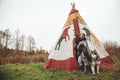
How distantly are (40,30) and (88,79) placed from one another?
188cm

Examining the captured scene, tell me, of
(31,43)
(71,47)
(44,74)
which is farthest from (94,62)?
(31,43)

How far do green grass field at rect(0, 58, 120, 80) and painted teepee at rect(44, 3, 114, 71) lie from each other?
5.9 inches

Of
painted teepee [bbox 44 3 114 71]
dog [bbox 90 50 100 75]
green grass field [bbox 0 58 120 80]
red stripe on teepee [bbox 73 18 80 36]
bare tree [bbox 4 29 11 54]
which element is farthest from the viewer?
bare tree [bbox 4 29 11 54]

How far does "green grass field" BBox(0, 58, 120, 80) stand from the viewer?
4238mm

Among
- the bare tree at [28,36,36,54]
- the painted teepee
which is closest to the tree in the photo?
the bare tree at [28,36,36,54]

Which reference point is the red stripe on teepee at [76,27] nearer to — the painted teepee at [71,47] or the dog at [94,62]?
the painted teepee at [71,47]

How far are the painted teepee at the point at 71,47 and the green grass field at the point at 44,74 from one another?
5.9 inches

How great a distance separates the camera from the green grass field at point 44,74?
4.24 meters

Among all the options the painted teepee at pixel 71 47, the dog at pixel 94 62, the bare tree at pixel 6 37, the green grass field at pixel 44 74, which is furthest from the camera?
the bare tree at pixel 6 37

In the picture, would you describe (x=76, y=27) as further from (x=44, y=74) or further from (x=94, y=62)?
(x=44, y=74)

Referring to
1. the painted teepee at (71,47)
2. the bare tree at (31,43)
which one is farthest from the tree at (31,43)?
the painted teepee at (71,47)

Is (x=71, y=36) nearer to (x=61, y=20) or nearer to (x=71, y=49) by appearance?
(x=71, y=49)

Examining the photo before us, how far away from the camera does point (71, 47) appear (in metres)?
4.76

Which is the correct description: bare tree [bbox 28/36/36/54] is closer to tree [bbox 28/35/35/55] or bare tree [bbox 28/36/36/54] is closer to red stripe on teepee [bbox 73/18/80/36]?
tree [bbox 28/35/35/55]
